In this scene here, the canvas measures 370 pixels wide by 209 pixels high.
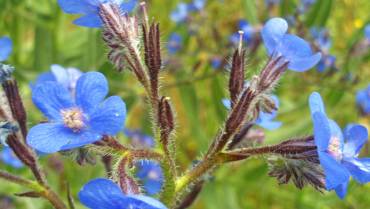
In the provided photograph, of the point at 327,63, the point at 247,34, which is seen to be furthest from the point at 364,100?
the point at 247,34

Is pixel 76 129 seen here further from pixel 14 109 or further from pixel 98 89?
pixel 14 109

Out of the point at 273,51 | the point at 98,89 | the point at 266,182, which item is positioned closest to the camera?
the point at 98,89

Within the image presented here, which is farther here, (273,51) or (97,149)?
(273,51)

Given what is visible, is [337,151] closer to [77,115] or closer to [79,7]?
[77,115]

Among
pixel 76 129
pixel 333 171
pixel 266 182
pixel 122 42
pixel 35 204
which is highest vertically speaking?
pixel 122 42

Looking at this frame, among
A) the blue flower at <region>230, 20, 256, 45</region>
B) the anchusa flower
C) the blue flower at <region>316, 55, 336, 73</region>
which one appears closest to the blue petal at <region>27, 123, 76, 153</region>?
the blue flower at <region>230, 20, 256, 45</region>

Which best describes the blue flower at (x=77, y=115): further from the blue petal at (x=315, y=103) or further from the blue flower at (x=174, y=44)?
the blue flower at (x=174, y=44)

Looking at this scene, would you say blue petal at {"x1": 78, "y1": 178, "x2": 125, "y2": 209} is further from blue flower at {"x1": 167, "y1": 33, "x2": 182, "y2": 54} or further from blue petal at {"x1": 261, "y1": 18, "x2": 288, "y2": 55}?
blue flower at {"x1": 167, "y1": 33, "x2": 182, "y2": 54}

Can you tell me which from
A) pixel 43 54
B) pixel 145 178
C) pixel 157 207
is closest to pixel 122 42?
pixel 157 207
